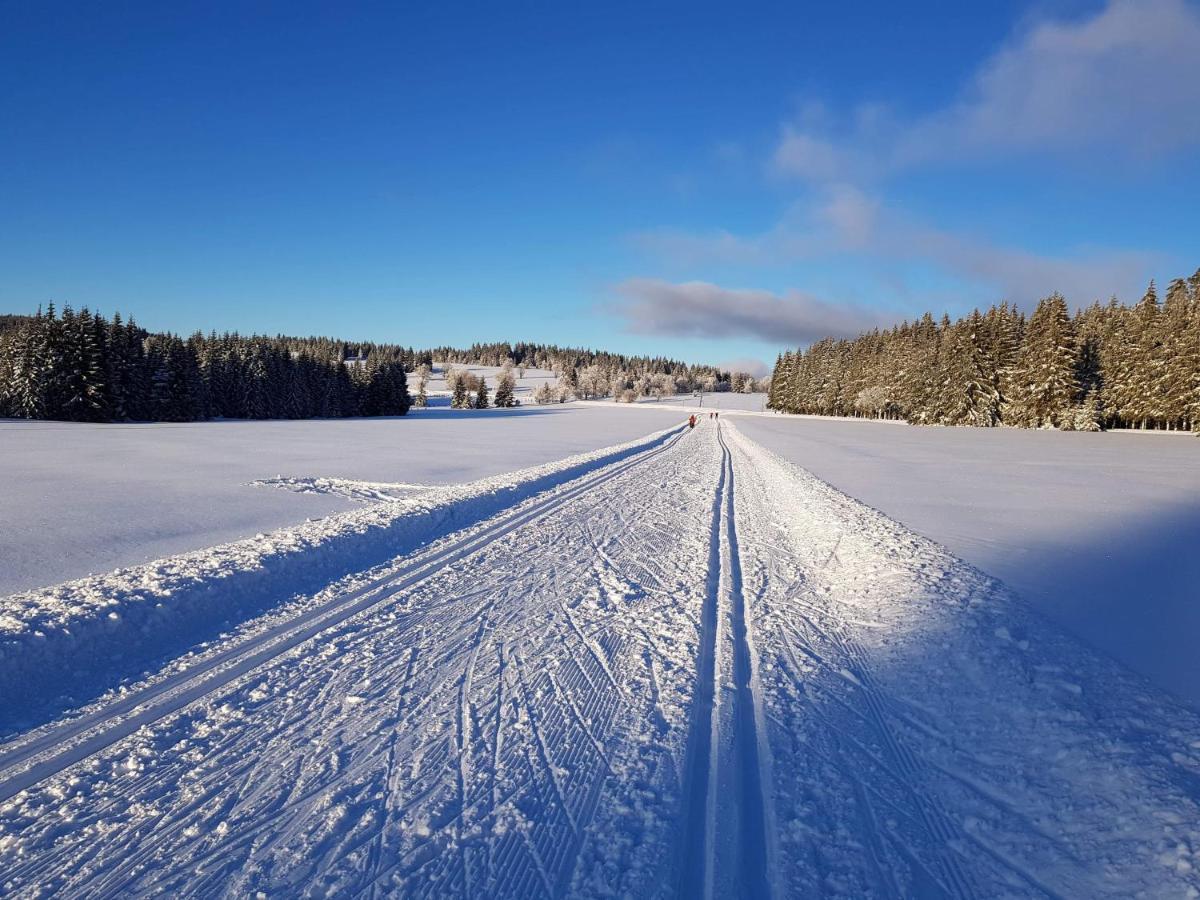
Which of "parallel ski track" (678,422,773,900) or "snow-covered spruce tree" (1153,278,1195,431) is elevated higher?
"snow-covered spruce tree" (1153,278,1195,431)

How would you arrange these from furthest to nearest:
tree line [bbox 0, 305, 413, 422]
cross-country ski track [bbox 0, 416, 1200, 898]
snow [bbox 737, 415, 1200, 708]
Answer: tree line [bbox 0, 305, 413, 422] → snow [bbox 737, 415, 1200, 708] → cross-country ski track [bbox 0, 416, 1200, 898]

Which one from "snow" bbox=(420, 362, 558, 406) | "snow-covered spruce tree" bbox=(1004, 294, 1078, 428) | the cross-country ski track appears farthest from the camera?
"snow" bbox=(420, 362, 558, 406)

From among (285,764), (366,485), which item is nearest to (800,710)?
(285,764)

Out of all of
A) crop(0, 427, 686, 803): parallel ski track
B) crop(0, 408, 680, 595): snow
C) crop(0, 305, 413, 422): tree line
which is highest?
crop(0, 305, 413, 422): tree line

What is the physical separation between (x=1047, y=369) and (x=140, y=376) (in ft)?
270

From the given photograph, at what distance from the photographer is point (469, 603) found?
20.5ft

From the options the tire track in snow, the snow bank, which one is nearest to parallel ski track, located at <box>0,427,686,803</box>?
the snow bank

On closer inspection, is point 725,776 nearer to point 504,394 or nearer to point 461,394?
point 504,394

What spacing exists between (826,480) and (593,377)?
14450 cm

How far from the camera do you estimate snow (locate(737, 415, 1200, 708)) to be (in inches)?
226

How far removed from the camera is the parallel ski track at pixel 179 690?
3467 millimetres

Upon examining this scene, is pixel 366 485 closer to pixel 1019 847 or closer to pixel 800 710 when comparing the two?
pixel 800 710

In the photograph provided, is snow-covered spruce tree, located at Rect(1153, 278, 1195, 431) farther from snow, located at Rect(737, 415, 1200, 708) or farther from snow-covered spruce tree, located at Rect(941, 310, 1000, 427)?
snow, located at Rect(737, 415, 1200, 708)

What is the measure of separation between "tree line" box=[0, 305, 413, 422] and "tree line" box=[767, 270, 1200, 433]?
75714mm
